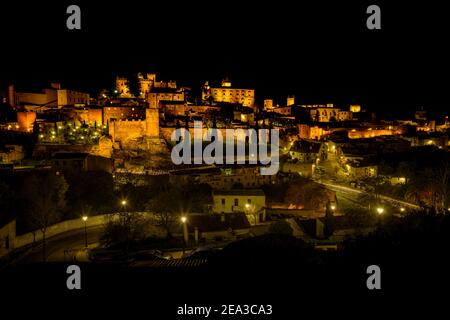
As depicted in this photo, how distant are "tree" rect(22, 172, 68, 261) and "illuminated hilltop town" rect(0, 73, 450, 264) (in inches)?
21.8

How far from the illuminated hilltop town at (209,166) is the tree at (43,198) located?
1.82 feet

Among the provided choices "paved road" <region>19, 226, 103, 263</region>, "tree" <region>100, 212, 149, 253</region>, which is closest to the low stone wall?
"paved road" <region>19, 226, 103, 263</region>

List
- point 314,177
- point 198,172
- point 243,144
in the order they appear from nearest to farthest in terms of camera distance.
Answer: point 198,172, point 314,177, point 243,144

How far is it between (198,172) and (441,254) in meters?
17.7

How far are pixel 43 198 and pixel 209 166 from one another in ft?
39.0

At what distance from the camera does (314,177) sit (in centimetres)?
2898

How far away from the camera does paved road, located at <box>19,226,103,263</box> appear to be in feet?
45.4

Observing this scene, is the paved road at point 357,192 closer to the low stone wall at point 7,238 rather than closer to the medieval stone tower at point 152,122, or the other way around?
the medieval stone tower at point 152,122

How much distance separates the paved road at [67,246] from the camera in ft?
45.4

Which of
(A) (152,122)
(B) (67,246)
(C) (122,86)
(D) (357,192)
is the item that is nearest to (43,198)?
(B) (67,246)

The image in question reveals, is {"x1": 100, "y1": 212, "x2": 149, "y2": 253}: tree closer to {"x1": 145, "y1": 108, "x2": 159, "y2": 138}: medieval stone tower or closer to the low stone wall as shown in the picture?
the low stone wall
